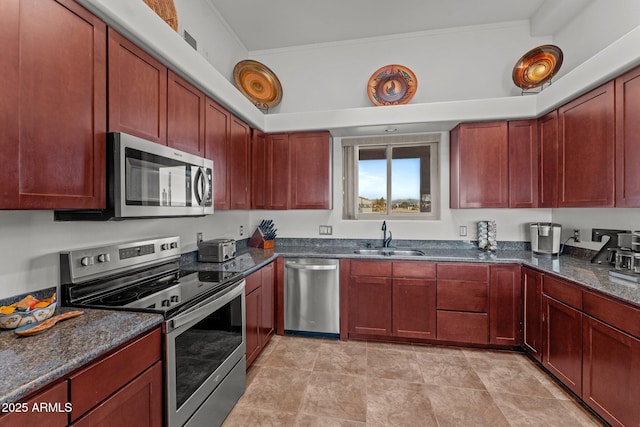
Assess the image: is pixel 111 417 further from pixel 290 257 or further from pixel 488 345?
pixel 488 345

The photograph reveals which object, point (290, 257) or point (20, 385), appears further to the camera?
point (290, 257)

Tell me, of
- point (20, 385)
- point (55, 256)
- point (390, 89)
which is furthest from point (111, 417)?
point (390, 89)

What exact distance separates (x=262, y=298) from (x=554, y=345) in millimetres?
2333

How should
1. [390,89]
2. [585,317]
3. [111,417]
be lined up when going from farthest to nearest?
[390,89], [585,317], [111,417]

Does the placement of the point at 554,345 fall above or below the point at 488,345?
above

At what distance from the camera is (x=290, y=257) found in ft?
9.51

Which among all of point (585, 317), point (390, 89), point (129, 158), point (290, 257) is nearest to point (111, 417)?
point (129, 158)

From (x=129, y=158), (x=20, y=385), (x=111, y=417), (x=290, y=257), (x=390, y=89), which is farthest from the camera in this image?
(x=390, y=89)

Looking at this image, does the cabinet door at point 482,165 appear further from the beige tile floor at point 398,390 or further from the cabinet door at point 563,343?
the beige tile floor at point 398,390

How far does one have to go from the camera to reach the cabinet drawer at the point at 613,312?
1.48 meters

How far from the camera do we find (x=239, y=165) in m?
2.74

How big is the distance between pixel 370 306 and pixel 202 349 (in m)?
1.70

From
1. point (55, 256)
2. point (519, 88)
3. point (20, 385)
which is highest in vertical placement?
point (519, 88)

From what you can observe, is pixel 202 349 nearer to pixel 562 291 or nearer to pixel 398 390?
pixel 398 390
